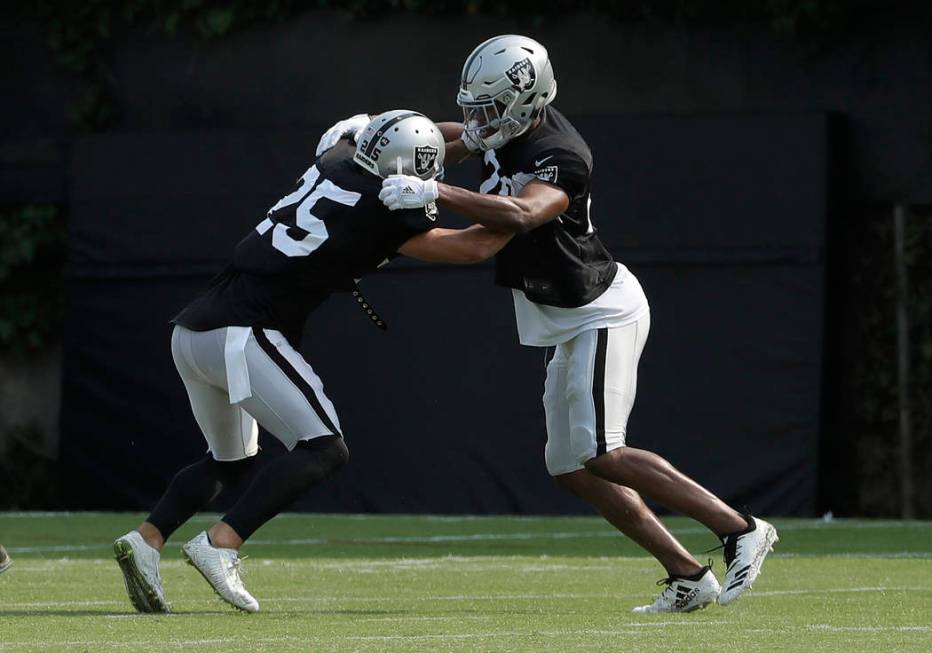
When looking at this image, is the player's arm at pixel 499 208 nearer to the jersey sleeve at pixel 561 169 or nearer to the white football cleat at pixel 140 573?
the jersey sleeve at pixel 561 169

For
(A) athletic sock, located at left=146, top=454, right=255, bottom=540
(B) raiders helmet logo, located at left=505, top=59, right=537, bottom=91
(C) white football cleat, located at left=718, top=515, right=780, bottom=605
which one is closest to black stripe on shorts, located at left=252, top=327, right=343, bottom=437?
(A) athletic sock, located at left=146, top=454, right=255, bottom=540

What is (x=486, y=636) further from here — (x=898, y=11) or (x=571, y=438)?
(x=898, y=11)

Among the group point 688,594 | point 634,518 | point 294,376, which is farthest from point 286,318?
point 688,594

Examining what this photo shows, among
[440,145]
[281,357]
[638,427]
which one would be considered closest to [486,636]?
[281,357]

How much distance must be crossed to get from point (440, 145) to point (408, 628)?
1421mm

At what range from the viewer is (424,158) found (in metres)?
5.24

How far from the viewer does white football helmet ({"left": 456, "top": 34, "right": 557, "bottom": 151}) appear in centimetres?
534

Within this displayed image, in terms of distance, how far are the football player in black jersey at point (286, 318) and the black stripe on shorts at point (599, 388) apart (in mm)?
454

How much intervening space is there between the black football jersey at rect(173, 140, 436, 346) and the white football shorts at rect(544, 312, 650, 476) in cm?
62

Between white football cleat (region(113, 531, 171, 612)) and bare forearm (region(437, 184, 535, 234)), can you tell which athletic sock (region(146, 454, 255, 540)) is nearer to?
white football cleat (region(113, 531, 171, 612))

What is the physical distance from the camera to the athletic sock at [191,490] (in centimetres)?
540

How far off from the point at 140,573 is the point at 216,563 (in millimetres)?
278

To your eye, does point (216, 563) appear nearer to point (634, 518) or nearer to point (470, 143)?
point (634, 518)

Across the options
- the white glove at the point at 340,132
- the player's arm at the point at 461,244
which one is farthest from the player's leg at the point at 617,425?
the white glove at the point at 340,132
